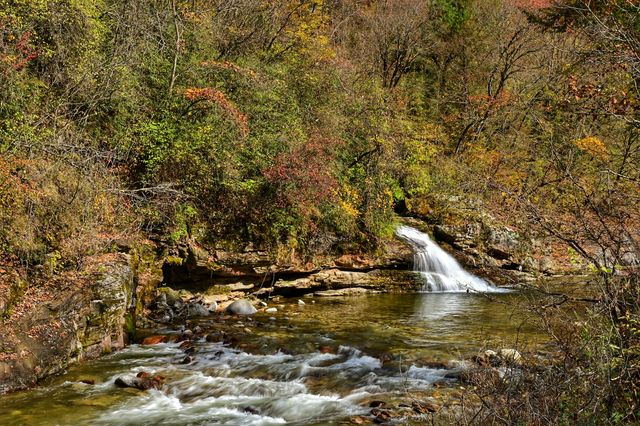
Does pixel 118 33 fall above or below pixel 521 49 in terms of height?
below

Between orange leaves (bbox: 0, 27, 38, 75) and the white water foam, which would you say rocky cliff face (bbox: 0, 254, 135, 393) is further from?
orange leaves (bbox: 0, 27, 38, 75)

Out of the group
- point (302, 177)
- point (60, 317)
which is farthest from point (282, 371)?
point (302, 177)

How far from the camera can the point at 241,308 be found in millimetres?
12273

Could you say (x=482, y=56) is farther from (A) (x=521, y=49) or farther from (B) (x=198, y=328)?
(B) (x=198, y=328)

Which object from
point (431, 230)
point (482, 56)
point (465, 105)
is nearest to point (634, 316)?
point (431, 230)

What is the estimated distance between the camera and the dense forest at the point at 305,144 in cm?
442

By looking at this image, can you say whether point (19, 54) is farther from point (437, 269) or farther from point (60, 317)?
point (437, 269)

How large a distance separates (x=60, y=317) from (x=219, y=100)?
6.85 m

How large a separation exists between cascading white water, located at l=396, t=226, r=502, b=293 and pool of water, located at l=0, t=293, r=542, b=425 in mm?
4441

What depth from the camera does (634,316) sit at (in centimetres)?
366

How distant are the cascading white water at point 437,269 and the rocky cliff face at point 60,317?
32.7ft

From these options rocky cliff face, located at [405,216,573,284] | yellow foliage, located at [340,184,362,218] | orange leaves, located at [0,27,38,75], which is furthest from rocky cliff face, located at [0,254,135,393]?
rocky cliff face, located at [405,216,573,284]

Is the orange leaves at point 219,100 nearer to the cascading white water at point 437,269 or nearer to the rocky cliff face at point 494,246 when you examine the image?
the cascading white water at point 437,269

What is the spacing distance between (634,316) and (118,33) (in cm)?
1357
